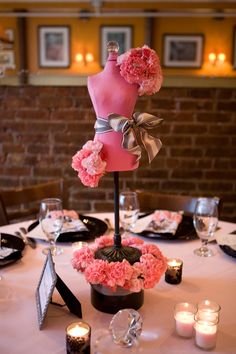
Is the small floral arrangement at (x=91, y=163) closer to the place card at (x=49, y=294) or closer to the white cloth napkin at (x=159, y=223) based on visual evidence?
the place card at (x=49, y=294)

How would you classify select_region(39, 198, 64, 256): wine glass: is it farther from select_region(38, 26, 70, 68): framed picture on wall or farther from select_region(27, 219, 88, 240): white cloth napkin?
select_region(38, 26, 70, 68): framed picture on wall

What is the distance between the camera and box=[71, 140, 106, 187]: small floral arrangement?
921mm

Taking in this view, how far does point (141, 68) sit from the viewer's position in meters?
0.90

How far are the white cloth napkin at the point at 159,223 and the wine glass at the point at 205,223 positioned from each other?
132mm

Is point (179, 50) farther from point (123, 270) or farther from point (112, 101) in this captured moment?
point (123, 270)

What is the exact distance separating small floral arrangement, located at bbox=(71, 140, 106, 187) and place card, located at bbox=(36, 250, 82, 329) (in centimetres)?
21

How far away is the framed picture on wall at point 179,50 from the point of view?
6.08m

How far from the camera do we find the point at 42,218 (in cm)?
127

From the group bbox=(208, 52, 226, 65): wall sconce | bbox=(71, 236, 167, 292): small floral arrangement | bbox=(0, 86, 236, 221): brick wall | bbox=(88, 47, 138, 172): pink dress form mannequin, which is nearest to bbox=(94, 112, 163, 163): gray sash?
bbox=(88, 47, 138, 172): pink dress form mannequin

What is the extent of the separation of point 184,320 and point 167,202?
1.01m

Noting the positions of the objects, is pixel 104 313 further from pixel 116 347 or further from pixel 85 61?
pixel 85 61

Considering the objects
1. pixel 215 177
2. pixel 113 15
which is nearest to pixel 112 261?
pixel 215 177

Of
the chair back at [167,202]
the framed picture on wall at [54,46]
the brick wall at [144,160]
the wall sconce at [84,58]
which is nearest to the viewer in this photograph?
the chair back at [167,202]

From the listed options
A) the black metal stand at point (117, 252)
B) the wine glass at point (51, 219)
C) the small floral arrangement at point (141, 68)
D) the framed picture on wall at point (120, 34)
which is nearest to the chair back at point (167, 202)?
the wine glass at point (51, 219)
